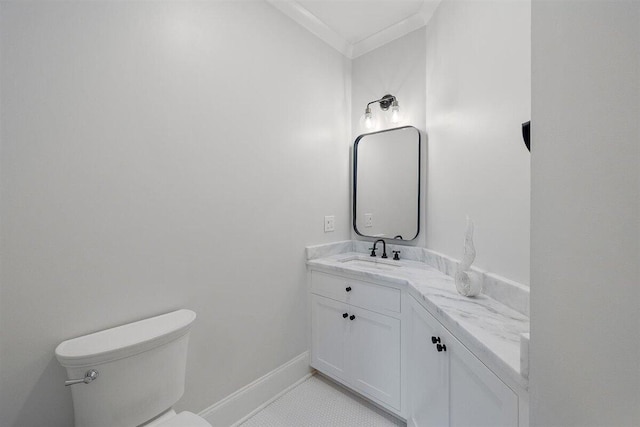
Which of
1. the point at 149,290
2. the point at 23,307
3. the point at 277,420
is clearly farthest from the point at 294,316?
the point at 23,307

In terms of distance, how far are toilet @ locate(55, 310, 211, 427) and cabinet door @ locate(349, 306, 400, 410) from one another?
98 cm

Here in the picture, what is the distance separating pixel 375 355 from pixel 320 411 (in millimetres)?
503

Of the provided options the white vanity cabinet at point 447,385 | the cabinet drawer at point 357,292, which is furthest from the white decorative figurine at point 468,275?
the cabinet drawer at point 357,292

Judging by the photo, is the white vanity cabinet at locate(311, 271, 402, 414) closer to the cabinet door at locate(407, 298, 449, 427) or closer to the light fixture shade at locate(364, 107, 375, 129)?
the cabinet door at locate(407, 298, 449, 427)

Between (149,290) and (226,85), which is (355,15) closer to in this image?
(226,85)

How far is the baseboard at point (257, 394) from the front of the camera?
4.80 feet

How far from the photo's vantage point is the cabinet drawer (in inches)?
60.2

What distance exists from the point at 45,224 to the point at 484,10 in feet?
6.74

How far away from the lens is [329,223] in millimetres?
2154

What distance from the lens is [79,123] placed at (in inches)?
40.8

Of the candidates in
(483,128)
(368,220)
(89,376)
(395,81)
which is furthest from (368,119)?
(89,376)

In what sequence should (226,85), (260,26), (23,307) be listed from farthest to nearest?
(260,26) → (226,85) → (23,307)

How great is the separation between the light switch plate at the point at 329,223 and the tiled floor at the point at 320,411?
1.16 metres

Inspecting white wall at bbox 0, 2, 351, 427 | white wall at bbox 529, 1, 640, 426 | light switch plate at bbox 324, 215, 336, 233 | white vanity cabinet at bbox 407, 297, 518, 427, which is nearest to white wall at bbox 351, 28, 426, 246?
light switch plate at bbox 324, 215, 336, 233
